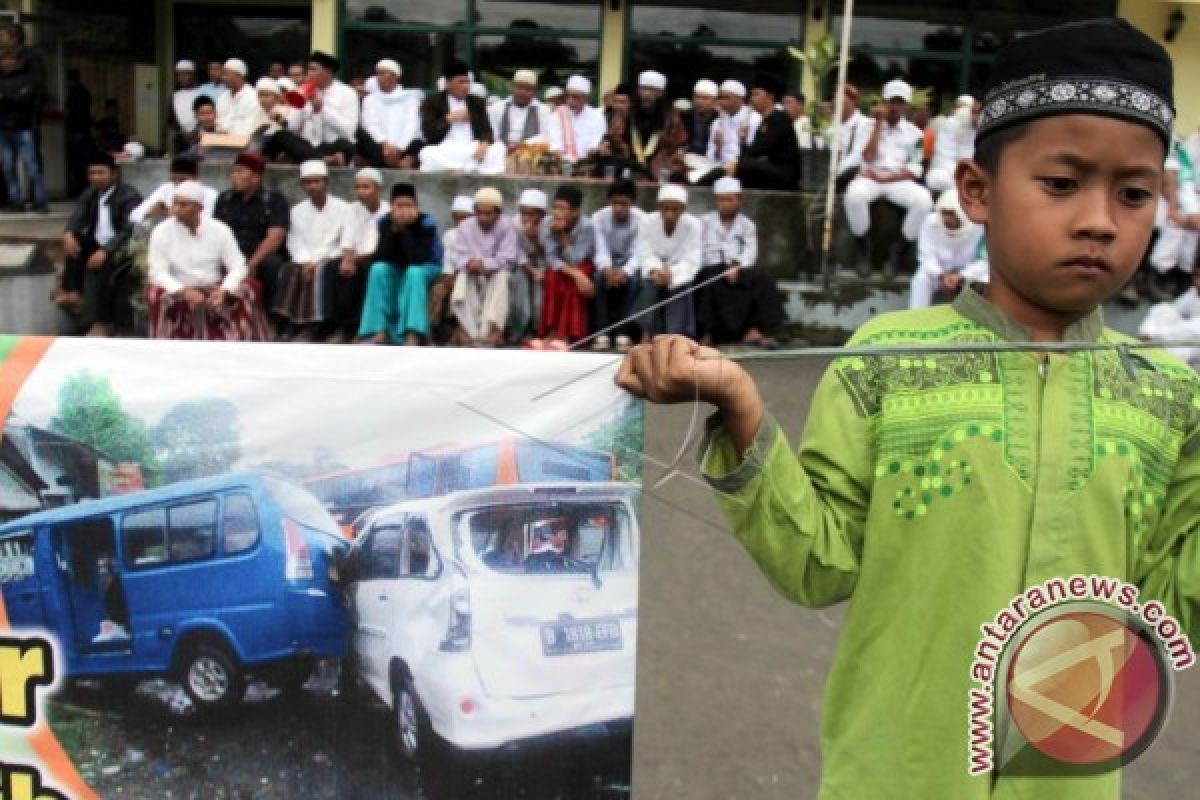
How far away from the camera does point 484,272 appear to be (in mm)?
8867

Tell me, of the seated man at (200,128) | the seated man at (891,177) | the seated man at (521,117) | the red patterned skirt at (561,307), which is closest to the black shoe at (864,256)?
the seated man at (891,177)

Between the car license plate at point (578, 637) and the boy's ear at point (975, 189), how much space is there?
0.80m

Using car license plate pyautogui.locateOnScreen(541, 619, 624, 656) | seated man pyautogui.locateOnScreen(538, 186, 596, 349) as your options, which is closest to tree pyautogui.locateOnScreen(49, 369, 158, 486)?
car license plate pyautogui.locateOnScreen(541, 619, 624, 656)

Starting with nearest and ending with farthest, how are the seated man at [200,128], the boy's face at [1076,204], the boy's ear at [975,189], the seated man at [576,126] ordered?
the boy's face at [1076,204] < the boy's ear at [975,189] < the seated man at [200,128] < the seated man at [576,126]

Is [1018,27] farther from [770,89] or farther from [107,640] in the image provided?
[107,640]

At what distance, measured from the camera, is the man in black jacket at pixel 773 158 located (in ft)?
33.6

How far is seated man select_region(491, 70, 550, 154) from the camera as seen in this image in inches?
456

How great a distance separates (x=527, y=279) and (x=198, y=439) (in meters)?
7.11

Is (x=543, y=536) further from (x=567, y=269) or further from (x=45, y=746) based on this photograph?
(x=567, y=269)

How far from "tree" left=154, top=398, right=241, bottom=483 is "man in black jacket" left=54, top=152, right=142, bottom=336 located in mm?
7879

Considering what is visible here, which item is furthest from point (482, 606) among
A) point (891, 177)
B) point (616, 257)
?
point (891, 177)

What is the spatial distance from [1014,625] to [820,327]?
7999 millimetres

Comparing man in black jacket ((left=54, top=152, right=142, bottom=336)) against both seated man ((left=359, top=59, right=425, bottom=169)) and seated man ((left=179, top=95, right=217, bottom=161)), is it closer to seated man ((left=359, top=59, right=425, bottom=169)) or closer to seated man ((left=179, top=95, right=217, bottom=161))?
seated man ((left=179, top=95, right=217, bottom=161))

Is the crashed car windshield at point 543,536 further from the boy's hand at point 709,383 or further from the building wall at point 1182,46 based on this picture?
the building wall at point 1182,46
